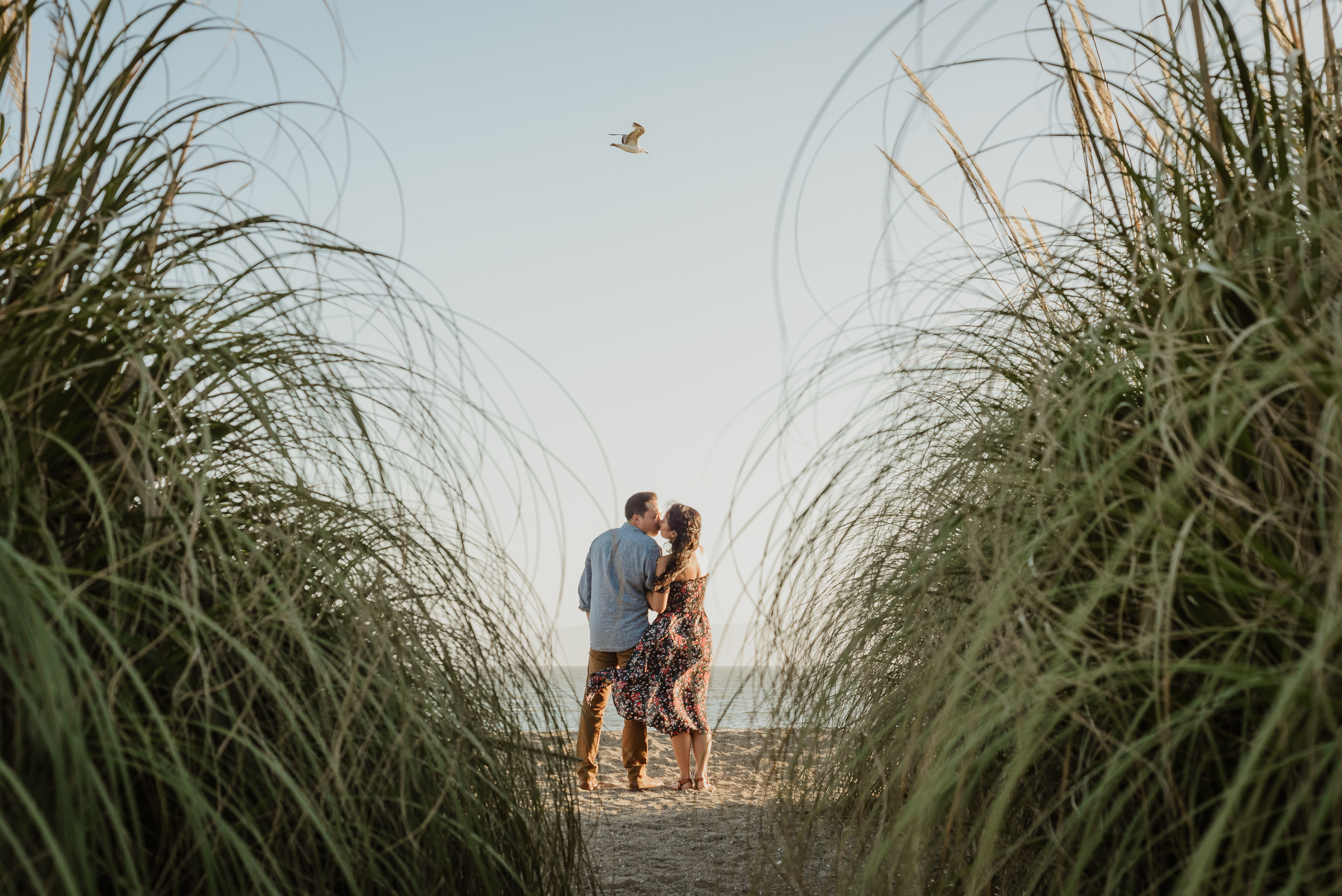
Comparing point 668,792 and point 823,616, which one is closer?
point 823,616

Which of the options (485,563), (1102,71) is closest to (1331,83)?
(1102,71)

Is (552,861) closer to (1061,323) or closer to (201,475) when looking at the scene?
(201,475)

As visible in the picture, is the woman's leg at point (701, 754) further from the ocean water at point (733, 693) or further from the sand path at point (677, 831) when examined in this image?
the ocean water at point (733, 693)

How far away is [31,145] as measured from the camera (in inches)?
70.7

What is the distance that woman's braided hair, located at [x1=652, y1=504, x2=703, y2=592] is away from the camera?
4.46m

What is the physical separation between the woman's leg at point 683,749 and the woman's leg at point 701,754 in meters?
0.02

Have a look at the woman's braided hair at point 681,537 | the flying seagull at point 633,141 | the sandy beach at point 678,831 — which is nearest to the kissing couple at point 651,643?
the woman's braided hair at point 681,537

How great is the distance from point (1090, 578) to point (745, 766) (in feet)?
12.8

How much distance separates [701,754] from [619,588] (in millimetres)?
883

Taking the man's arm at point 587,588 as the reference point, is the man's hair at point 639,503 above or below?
above

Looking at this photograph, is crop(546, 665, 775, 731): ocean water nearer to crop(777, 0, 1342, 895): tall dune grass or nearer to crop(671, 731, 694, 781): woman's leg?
→ crop(777, 0, 1342, 895): tall dune grass

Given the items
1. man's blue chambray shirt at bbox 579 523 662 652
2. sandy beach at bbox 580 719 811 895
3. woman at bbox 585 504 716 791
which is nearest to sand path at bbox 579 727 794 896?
sandy beach at bbox 580 719 811 895

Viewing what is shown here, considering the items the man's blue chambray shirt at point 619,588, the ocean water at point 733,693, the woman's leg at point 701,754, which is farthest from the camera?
the man's blue chambray shirt at point 619,588

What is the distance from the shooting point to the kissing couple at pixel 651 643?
4.46 m
